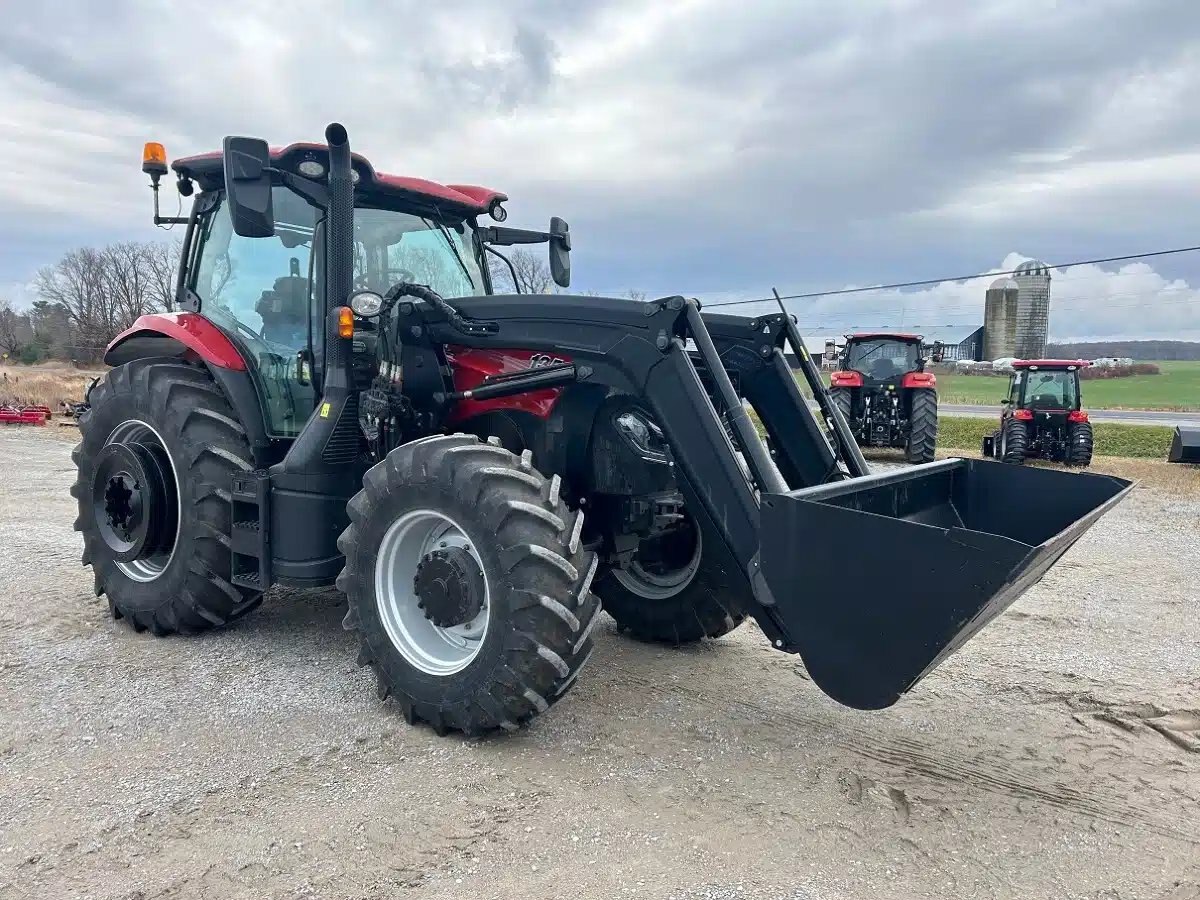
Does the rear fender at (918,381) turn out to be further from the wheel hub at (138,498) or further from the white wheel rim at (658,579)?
the wheel hub at (138,498)

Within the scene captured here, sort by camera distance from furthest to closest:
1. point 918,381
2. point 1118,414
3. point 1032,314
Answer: point 1032,314 < point 1118,414 < point 918,381

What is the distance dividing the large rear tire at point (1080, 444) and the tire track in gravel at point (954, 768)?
43.2 ft

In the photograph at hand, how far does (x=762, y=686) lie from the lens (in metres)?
4.31

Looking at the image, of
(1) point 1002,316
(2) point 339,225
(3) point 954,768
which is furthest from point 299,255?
(1) point 1002,316

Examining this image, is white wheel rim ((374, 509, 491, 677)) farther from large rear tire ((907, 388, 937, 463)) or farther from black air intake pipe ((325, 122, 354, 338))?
large rear tire ((907, 388, 937, 463))

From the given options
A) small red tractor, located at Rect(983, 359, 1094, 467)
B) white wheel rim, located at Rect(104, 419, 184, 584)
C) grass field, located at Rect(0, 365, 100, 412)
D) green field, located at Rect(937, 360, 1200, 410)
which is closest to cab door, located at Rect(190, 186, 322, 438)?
white wheel rim, located at Rect(104, 419, 184, 584)

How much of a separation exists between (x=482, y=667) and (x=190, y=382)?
8.55 ft

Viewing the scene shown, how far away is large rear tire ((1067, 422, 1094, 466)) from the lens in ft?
49.1

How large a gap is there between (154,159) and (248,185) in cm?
150

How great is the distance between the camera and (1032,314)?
4116cm

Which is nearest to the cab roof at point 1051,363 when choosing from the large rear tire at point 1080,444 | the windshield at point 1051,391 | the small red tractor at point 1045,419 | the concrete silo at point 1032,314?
the small red tractor at point 1045,419

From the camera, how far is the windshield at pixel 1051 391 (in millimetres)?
15867

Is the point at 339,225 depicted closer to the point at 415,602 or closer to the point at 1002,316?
the point at 415,602

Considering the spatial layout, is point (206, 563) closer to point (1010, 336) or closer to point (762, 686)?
point (762, 686)
